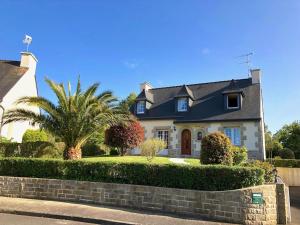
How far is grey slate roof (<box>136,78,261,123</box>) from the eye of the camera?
2208 cm

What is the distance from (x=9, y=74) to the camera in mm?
23062

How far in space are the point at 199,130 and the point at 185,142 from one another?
63.8 inches

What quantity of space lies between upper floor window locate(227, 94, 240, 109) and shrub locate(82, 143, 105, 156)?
10654 mm

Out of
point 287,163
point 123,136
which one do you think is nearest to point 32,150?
point 123,136

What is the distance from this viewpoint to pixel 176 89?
2741 centimetres

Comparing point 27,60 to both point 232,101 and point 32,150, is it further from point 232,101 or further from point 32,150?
point 232,101

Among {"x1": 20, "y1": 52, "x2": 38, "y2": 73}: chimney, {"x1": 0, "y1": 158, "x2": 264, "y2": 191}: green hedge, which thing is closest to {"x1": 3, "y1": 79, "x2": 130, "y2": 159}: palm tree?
{"x1": 0, "y1": 158, "x2": 264, "y2": 191}: green hedge

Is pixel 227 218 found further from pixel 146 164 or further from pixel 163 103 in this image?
pixel 163 103

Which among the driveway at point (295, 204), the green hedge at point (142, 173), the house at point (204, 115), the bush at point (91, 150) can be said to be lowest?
the driveway at point (295, 204)

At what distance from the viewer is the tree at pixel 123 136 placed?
61.5ft

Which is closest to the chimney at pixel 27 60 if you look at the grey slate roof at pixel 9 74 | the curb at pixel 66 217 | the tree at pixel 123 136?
the grey slate roof at pixel 9 74

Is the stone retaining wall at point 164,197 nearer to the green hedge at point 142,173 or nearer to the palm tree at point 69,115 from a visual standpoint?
the green hedge at point 142,173

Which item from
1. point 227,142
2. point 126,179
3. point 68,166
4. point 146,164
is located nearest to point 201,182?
A: point 146,164

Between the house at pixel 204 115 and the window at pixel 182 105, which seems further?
the window at pixel 182 105
